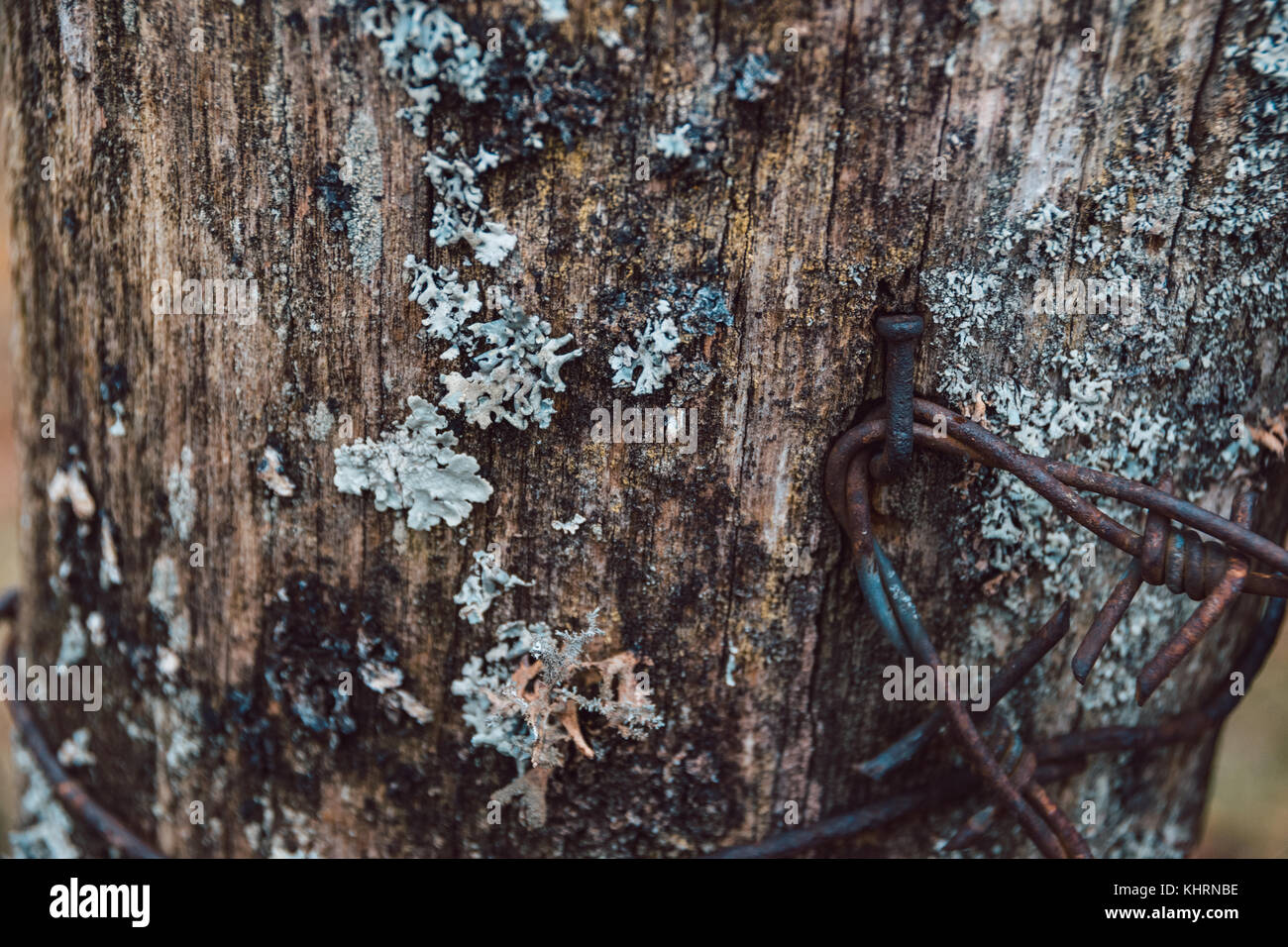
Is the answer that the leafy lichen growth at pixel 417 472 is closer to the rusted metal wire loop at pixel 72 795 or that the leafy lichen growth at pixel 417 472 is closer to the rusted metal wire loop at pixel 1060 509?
the rusted metal wire loop at pixel 1060 509

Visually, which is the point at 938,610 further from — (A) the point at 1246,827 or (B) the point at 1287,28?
(A) the point at 1246,827

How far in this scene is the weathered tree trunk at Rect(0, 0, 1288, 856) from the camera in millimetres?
1130

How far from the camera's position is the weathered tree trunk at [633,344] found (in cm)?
113

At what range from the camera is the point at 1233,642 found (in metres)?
1.65

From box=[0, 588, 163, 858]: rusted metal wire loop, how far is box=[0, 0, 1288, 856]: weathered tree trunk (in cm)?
15

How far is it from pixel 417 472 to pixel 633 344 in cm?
37

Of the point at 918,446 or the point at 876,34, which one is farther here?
the point at 918,446

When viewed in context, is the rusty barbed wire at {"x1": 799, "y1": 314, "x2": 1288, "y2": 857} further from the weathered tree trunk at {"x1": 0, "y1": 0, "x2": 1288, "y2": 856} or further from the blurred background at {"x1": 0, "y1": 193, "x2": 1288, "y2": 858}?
the blurred background at {"x1": 0, "y1": 193, "x2": 1288, "y2": 858}

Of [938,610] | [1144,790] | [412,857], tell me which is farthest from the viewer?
[1144,790]

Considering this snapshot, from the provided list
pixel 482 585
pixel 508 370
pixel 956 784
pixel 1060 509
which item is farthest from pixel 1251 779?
pixel 508 370

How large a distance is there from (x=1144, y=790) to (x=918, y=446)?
0.94 meters

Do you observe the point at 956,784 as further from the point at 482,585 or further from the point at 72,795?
the point at 72,795
